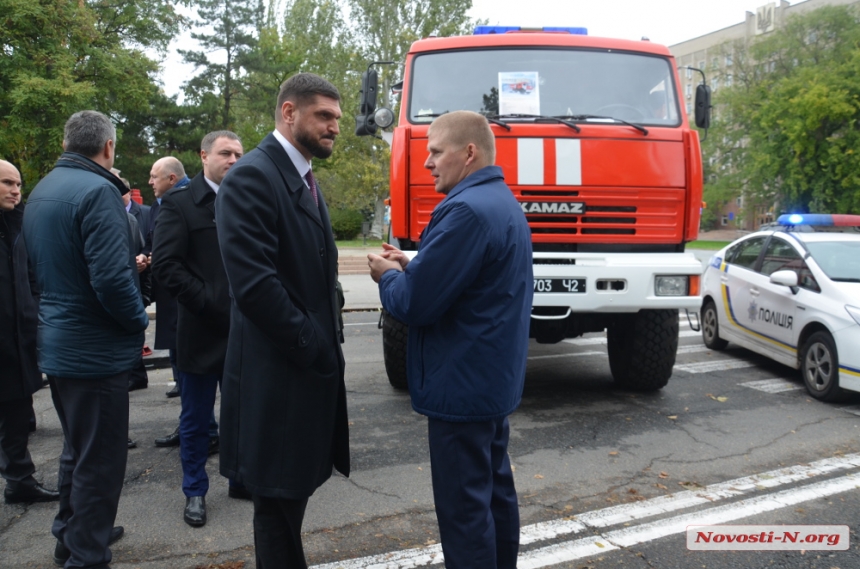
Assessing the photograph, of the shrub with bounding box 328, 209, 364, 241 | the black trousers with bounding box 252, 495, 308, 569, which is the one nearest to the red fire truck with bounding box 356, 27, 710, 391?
the black trousers with bounding box 252, 495, 308, 569

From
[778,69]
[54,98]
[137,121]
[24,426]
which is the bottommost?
[24,426]

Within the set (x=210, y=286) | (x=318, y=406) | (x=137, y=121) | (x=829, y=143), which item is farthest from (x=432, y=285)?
(x=829, y=143)

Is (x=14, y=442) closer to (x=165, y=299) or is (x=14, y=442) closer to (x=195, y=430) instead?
(x=195, y=430)

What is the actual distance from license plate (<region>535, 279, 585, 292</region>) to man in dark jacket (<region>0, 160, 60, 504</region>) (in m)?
3.42

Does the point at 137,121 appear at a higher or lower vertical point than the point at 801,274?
higher

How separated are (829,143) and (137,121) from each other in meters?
35.0

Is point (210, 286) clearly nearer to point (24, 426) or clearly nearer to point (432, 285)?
point (24, 426)

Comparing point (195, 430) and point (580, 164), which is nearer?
point (195, 430)

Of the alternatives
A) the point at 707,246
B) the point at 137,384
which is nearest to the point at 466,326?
the point at 137,384

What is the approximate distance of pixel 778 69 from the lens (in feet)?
151

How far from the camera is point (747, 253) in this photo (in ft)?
26.7

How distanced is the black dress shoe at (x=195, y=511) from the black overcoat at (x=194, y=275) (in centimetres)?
67

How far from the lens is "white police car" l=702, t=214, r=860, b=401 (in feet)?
20.3

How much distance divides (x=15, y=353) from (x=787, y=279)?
6.31m
